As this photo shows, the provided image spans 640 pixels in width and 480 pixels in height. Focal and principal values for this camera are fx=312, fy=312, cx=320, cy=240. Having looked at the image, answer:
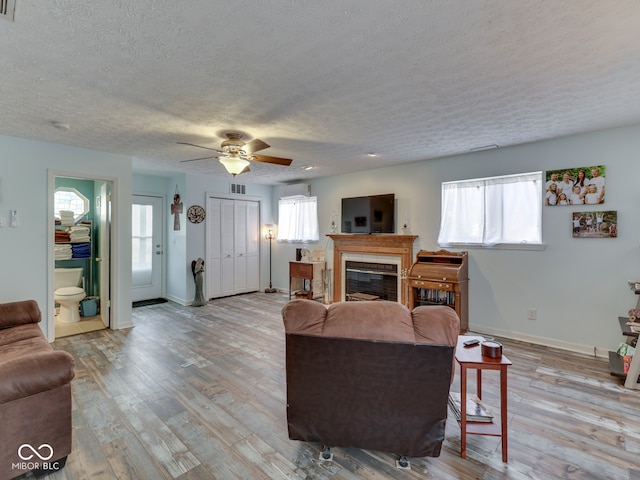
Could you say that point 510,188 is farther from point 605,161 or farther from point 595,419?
A: point 595,419

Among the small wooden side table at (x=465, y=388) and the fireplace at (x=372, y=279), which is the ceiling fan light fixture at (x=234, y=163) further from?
the fireplace at (x=372, y=279)

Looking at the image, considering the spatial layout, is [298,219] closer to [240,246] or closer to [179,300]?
[240,246]

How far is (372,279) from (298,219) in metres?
2.19

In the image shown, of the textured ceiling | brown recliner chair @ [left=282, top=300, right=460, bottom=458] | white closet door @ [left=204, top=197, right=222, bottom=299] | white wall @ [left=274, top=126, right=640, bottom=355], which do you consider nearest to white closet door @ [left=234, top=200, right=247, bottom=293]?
white closet door @ [left=204, top=197, right=222, bottom=299]

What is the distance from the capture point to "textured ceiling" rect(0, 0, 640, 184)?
5.05 ft

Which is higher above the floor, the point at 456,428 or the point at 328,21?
the point at 328,21

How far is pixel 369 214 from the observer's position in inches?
209

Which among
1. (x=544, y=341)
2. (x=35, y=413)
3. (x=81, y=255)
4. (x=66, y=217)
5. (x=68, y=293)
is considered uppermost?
(x=66, y=217)

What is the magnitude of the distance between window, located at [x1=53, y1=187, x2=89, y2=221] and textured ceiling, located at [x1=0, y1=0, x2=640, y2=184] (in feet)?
6.91

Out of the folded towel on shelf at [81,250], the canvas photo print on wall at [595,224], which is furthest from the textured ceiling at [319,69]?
the folded towel on shelf at [81,250]

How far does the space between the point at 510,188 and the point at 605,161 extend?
903 millimetres

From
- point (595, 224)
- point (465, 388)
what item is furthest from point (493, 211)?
point (465, 388)

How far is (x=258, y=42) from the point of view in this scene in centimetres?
177

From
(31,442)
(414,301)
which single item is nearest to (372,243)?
(414,301)
